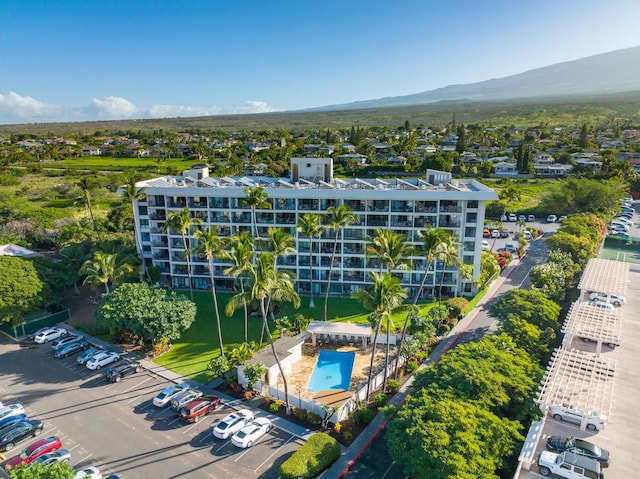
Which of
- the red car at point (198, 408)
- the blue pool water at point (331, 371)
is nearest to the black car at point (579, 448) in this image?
the blue pool water at point (331, 371)

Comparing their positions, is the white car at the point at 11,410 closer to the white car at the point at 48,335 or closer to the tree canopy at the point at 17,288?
the white car at the point at 48,335

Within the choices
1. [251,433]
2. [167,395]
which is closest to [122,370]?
[167,395]

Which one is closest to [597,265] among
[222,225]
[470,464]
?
[470,464]

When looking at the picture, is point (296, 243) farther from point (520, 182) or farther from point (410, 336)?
point (520, 182)

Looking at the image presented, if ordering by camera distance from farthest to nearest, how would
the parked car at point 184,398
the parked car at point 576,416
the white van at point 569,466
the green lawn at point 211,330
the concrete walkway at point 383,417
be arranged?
1. the green lawn at point 211,330
2. the parked car at point 184,398
3. the concrete walkway at point 383,417
4. the parked car at point 576,416
5. the white van at point 569,466

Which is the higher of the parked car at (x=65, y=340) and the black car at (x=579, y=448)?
the black car at (x=579, y=448)

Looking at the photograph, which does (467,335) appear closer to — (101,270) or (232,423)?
(232,423)

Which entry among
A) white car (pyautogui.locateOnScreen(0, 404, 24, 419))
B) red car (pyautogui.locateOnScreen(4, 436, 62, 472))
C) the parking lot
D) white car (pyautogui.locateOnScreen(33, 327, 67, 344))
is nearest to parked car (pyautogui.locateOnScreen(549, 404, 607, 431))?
the parking lot
